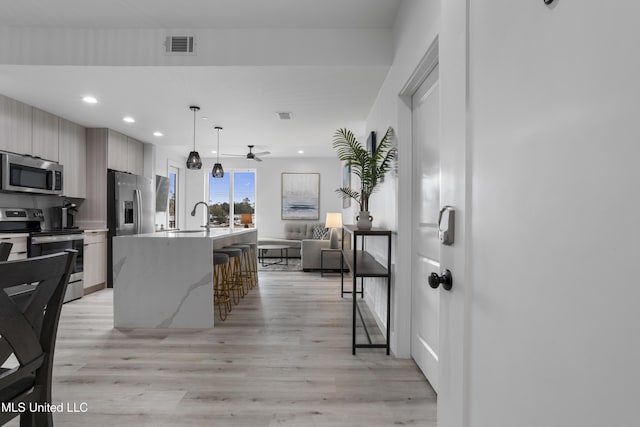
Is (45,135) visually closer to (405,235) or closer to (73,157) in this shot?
(73,157)

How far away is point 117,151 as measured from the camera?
5.25 meters

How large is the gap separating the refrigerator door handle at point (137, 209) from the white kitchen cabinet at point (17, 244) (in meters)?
1.78

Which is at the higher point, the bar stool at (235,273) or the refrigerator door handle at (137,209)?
the refrigerator door handle at (137,209)

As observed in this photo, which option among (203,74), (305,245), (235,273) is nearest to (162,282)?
(235,273)

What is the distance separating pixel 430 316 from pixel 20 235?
4.20m

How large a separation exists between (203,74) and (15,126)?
8.16 ft

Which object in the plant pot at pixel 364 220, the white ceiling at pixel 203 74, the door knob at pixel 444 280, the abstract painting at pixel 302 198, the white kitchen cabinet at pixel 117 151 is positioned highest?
the white ceiling at pixel 203 74

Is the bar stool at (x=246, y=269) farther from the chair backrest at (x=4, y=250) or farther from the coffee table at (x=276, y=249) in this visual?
the chair backrest at (x=4, y=250)

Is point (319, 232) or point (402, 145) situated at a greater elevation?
point (402, 145)

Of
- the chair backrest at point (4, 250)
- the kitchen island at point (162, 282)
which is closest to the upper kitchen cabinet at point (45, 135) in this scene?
the kitchen island at point (162, 282)

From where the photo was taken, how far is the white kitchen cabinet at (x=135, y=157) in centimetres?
561

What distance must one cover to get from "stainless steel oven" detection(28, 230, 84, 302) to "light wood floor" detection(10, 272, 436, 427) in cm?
92

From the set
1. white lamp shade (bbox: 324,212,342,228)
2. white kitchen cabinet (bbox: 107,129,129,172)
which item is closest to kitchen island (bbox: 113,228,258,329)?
white kitchen cabinet (bbox: 107,129,129,172)

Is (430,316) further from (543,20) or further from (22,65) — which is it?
(22,65)
